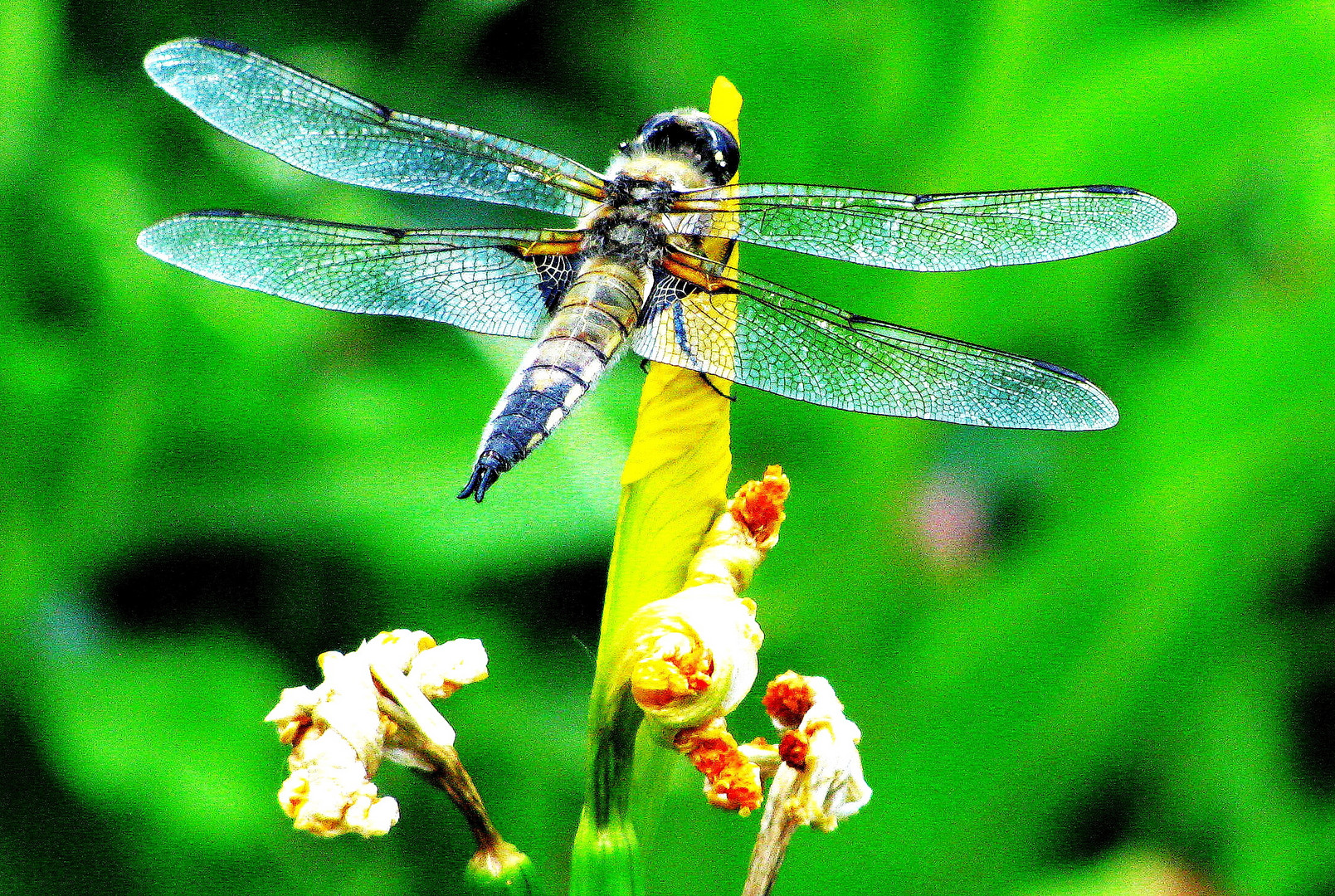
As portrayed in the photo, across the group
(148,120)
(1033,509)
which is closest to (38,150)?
(148,120)

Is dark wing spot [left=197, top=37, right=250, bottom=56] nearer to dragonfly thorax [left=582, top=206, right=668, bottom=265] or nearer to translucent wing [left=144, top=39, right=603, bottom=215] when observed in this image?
translucent wing [left=144, top=39, right=603, bottom=215]

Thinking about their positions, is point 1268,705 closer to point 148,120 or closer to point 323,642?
point 323,642

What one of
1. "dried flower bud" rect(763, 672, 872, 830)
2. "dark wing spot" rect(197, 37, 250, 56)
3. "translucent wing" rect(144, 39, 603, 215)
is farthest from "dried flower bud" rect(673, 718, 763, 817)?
"dark wing spot" rect(197, 37, 250, 56)

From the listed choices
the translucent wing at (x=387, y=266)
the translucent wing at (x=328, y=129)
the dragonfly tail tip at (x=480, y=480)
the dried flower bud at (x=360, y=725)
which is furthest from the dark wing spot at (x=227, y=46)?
the dried flower bud at (x=360, y=725)

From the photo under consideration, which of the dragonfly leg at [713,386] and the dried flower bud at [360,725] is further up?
the dragonfly leg at [713,386]

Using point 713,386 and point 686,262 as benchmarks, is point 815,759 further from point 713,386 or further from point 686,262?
point 686,262

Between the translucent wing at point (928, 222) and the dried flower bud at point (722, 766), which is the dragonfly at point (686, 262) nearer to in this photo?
the translucent wing at point (928, 222)
